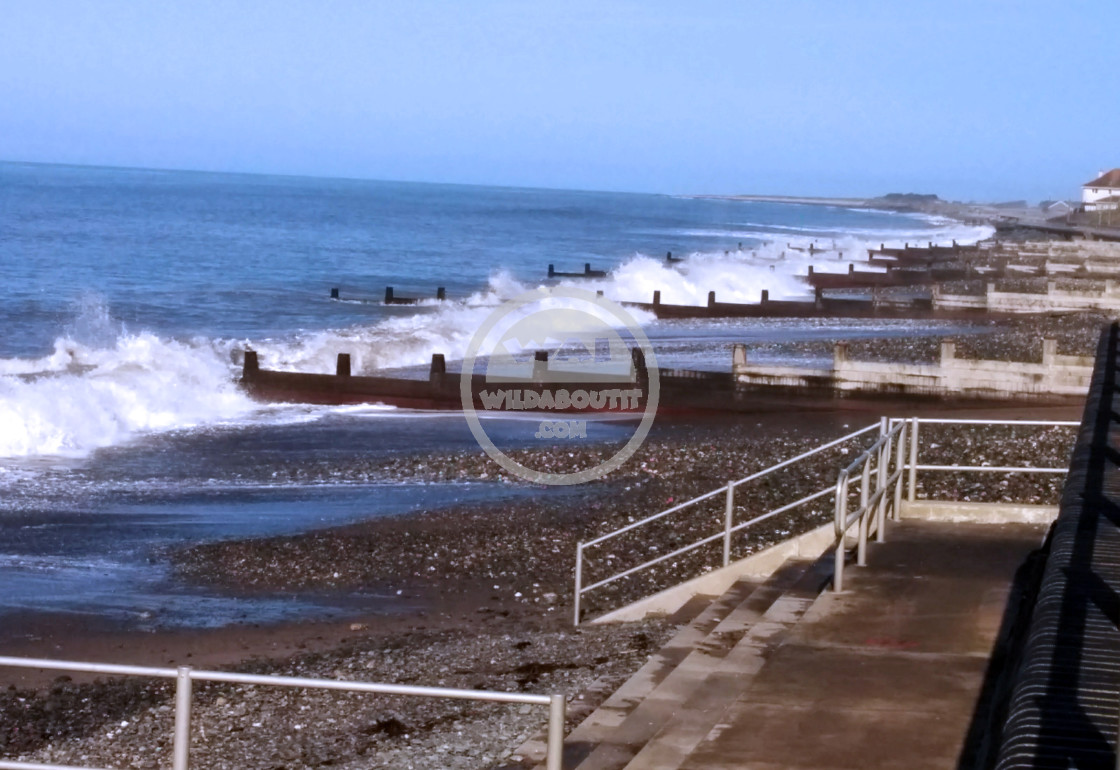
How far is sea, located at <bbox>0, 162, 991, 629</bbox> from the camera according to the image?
14172 millimetres

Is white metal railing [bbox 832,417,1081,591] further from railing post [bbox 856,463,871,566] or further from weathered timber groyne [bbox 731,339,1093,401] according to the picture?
weathered timber groyne [bbox 731,339,1093,401]

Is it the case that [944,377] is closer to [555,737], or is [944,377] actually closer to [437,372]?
[437,372]

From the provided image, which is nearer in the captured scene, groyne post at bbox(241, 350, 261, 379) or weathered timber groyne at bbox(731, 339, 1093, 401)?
weathered timber groyne at bbox(731, 339, 1093, 401)

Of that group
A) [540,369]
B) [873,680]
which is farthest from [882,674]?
[540,369]

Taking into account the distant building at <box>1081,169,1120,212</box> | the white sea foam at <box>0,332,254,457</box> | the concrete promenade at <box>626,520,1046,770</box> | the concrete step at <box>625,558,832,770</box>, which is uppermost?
the distant building at <box>1081,169,1120,212</box>

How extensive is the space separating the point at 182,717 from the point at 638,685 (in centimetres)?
369

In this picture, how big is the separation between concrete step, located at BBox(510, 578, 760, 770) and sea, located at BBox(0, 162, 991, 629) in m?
3.60

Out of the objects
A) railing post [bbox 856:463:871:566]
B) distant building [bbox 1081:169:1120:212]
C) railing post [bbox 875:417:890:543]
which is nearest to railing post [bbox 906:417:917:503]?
railing post [bbox 875:417:890:543]

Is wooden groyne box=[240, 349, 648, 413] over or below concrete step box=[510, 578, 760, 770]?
below

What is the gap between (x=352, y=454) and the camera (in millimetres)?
20156

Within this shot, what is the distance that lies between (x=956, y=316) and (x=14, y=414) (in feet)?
93.0

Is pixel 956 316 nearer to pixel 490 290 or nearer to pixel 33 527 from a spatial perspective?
pixel 490 290

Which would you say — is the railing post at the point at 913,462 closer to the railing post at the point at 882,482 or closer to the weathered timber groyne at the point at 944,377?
the railing post at the point at 882,482

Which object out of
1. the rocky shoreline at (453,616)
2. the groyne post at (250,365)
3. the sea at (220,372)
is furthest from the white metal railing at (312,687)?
the groyne post at (250,365)
